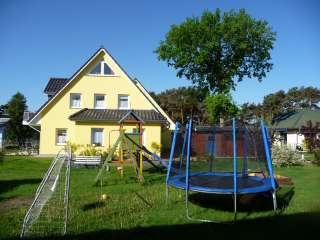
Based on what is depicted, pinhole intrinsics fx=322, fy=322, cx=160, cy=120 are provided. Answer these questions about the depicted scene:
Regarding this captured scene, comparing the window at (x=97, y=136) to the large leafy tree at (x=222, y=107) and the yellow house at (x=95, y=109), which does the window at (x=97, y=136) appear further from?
the large leafy tree at (x=222, y=107)

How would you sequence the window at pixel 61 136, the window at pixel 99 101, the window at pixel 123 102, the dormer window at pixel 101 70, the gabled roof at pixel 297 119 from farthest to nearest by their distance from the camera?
the gabled roof at pixel 297 119
the window at pixel 123 102
the window at pixel 99 101
the dormer window at pixel 101 70
the window at pixel 61 136

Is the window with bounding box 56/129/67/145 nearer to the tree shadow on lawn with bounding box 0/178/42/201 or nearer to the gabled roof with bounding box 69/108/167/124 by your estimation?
the gabled roof with bounding box 69/108/167/124

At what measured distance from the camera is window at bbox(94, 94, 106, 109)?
83.0 feet

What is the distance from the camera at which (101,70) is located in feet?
82.9

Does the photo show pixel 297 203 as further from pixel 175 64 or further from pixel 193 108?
pixel 193 108

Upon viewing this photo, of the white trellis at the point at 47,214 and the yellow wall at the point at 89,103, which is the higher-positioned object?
the yellow wall at the point at 89,103

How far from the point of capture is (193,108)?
53844 mm

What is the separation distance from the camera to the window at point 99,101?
2530cm

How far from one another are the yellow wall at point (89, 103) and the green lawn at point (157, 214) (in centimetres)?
1298

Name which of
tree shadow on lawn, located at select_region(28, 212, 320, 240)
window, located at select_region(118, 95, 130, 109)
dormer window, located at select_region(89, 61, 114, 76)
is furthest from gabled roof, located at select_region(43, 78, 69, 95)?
tree shadow on lawn, located at select_region(28, 212, 320, 240)

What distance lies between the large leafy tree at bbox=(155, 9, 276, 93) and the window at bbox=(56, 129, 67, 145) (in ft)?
66.2

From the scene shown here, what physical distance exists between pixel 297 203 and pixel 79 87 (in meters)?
19.9

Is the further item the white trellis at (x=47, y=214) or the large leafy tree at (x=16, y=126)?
the large leafy tree at (x=16, y=126)

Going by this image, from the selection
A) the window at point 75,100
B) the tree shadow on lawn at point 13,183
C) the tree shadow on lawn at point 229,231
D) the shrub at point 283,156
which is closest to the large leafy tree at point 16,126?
the window at point 75,100
